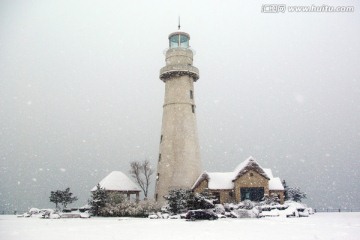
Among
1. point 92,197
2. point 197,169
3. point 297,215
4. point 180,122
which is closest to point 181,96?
point 180,122

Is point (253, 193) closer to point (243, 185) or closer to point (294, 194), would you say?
point (243, 185)

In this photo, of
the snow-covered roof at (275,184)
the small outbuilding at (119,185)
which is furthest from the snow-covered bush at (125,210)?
the snow-covered roof at (275,184)

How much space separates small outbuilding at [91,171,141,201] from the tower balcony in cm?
1386

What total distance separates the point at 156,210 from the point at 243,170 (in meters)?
11.3

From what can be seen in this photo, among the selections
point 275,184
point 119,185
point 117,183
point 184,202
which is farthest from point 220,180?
point 117,183

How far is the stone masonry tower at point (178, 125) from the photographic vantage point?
41.9 metres

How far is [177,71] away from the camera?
4381cm

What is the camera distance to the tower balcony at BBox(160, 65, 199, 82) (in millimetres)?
43812

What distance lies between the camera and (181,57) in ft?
146

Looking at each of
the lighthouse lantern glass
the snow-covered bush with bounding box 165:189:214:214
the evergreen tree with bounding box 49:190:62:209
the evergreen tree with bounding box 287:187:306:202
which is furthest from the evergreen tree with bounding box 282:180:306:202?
the evergreen tree with bounding box 49:190:62:209

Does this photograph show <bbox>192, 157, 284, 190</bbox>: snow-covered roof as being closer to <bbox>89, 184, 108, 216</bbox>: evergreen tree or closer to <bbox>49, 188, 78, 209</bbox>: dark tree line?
<bbox>89, 184, 108, 216</bbox>: evergreen tree

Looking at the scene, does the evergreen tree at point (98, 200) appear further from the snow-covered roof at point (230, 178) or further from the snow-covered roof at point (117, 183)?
the snow-covered roof at point (230, 178)

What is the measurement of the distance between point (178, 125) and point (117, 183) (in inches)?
410

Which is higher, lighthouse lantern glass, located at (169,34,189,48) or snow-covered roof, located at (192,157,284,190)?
lighthouse lantern glass, located at (169,34,189,48)
